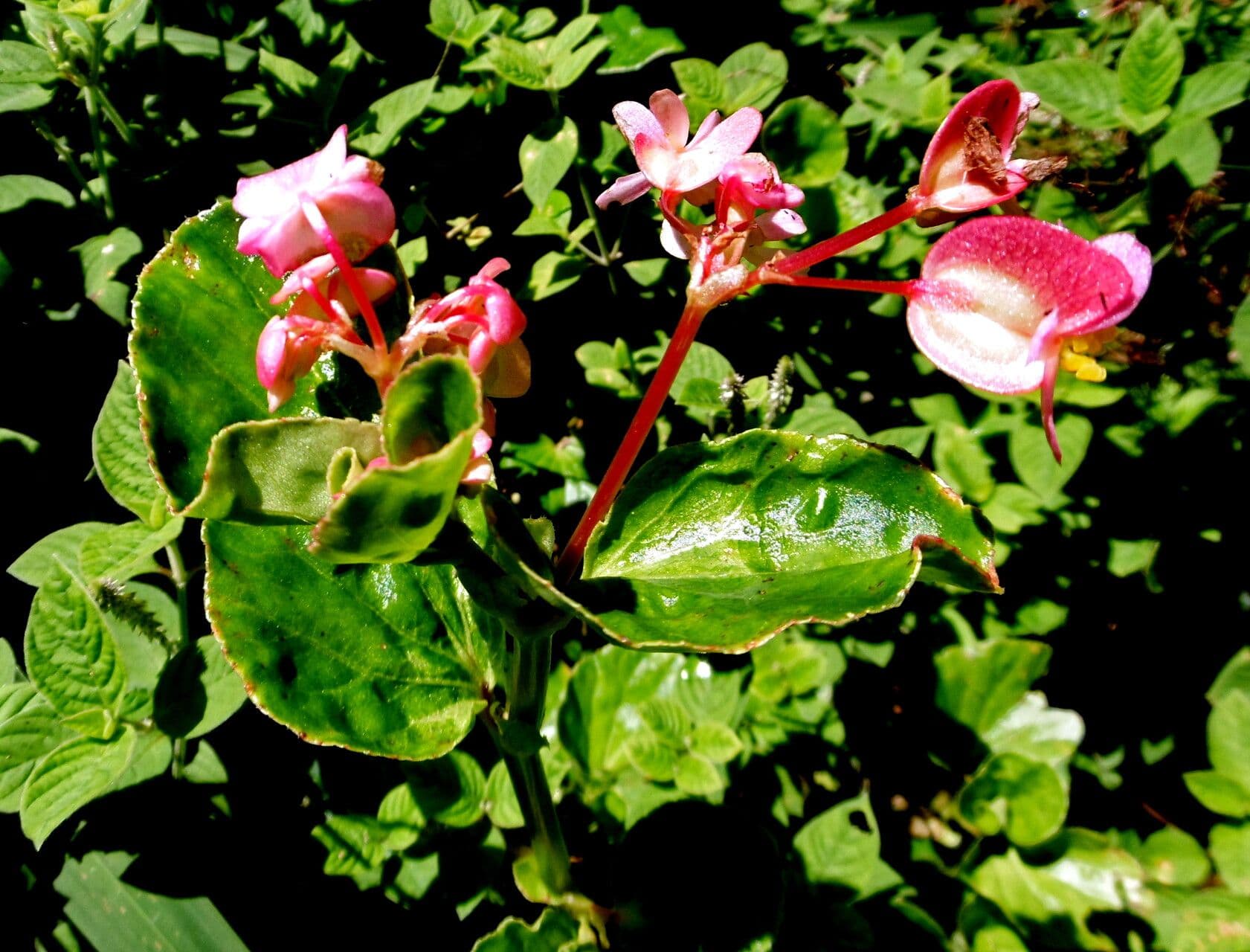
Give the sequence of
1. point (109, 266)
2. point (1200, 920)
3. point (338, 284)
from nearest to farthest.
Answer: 1. point (338, 284)
2. point (109, 266)
3. point (1200, 920)

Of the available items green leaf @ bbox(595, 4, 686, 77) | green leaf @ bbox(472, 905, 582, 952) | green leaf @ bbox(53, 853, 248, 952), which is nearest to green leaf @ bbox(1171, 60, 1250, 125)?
green leaf @ bbox(595, 4, 686, 77)

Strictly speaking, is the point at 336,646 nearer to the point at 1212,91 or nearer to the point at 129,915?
the point at 129,915

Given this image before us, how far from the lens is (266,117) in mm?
865

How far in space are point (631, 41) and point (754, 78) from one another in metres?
0.15

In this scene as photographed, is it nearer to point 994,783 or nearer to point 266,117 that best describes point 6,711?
point 266,117

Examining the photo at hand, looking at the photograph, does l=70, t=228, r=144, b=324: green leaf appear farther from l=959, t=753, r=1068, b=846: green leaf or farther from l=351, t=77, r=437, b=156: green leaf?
l=959, t=753, r=1068, b=846: green leaf

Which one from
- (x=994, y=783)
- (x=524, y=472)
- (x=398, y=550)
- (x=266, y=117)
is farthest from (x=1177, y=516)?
(x=266, y=117)

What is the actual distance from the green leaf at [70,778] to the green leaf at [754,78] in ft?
2.76

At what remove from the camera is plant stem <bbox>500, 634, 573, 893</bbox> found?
54 cm

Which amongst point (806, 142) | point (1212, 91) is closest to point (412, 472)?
point (806, 142)

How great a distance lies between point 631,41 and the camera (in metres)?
0.97

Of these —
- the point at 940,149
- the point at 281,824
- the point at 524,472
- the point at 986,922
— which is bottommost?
the point at 986,922

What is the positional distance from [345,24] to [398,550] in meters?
0.86

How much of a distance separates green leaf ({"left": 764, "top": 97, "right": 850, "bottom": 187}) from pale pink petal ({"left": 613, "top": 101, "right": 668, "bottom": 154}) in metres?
0.48
